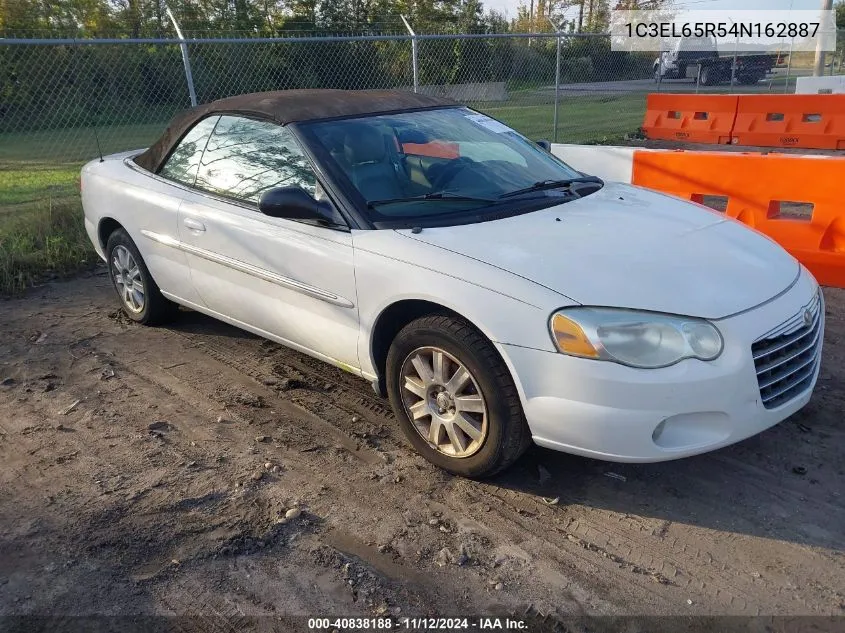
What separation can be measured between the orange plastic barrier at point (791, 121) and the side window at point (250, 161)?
Answer: 1147 cm

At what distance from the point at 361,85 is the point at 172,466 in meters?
9.23

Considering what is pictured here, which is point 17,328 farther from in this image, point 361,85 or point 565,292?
point 361,85

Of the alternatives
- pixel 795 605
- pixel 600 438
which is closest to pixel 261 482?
pixel 600 438

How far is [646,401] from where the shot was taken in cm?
271

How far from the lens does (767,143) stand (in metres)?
13.0

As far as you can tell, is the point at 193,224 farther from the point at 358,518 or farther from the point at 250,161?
the point at 358,518

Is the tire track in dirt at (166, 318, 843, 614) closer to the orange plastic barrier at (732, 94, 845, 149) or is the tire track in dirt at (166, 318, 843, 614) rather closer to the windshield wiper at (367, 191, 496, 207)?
the windshield wiper at (367, 191, 496, 207)

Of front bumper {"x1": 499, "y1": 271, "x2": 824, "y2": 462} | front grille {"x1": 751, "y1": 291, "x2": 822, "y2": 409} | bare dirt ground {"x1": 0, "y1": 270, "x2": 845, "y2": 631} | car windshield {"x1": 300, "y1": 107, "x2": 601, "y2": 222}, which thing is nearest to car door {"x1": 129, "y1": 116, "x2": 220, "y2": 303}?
bare dirt ground {"x1": 0, "y1": 270, "x2": 845, "y2": 631}

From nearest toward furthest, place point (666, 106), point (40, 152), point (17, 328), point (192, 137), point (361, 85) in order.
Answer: point (192, 137) → point (17, 328) → point (40, 152) → point (361, 85) → point (666, 106)

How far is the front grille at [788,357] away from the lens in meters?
2.87

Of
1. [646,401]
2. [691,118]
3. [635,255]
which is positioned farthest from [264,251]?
[691,118]

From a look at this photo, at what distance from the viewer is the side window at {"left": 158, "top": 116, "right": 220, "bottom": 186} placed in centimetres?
448

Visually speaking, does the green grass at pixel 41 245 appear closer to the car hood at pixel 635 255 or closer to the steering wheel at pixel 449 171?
the steering wheel at pixel 449 171

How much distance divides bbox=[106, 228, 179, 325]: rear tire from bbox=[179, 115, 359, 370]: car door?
74 centimetres
